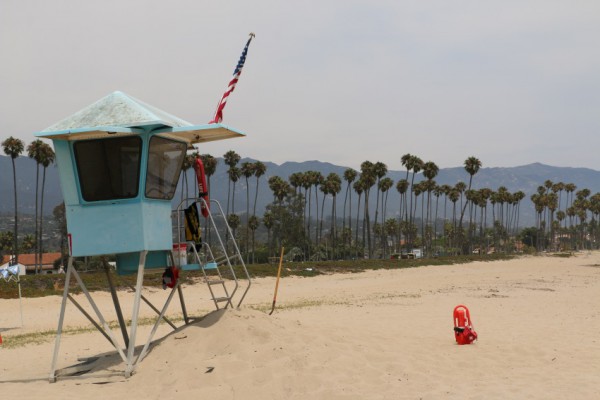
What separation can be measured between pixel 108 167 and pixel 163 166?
112 cm

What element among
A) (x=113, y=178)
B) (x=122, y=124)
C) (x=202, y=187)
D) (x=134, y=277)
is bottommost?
(x=134, y=277)

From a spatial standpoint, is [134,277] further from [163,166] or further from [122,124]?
[122,124]

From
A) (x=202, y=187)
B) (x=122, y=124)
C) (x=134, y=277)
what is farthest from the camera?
(x=134, y=277)

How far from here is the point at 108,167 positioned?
40.8 ft

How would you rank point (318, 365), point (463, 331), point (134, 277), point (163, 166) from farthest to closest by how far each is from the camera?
1. point (134, 277)
2. point (463, 331)
3. point (163, 166)
4. point (318, 365)

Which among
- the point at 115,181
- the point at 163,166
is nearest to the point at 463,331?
the point at 163,166

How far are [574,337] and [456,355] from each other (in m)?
4.84

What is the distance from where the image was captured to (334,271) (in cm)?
5884

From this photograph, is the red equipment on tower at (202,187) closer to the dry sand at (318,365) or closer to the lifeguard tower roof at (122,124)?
the lifeguard tower roof at (122,124)

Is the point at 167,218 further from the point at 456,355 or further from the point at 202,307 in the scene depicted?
the point at 202,307

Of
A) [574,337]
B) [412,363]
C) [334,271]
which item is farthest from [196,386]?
[334,271]

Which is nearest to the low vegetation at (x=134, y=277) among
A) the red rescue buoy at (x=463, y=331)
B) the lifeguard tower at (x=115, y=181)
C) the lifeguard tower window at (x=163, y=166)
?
the lifeguard tower at (x=115, y=181)

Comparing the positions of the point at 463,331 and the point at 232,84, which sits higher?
the point at 232,84

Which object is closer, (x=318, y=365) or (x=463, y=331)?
(x=318, y=365)
